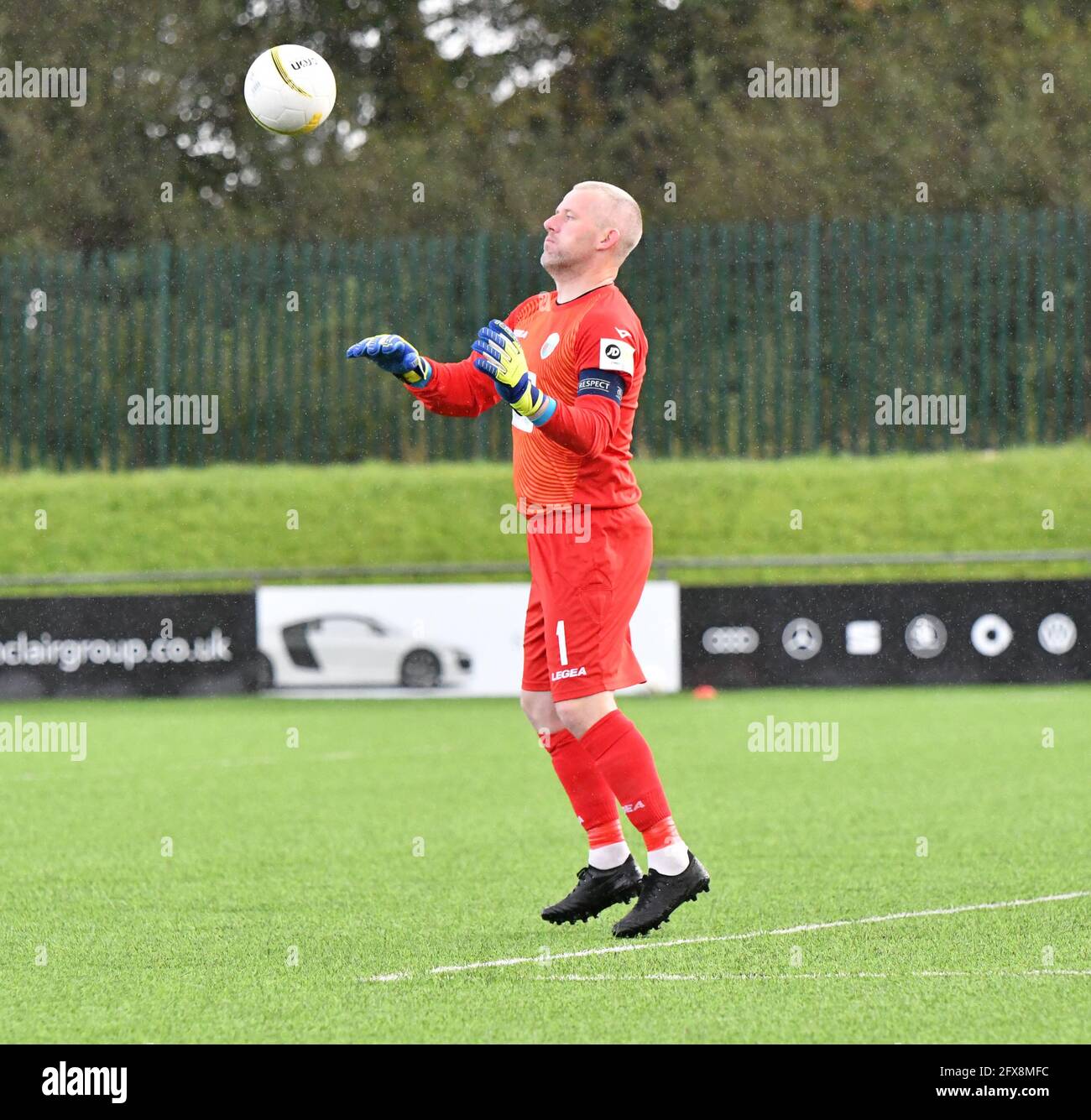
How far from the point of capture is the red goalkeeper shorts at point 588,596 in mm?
5453

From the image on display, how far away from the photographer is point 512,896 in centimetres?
623

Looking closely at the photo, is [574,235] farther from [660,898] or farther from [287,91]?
[660,898]

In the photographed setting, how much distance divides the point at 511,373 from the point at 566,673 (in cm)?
101

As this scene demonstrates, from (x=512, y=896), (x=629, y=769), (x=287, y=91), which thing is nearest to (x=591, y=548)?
(x=629, y=769)

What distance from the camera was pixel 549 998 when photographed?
4.49 meters

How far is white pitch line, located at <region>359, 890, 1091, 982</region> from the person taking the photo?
4.92m

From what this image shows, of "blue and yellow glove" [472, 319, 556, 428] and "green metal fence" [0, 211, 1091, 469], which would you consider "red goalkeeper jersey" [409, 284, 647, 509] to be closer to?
"blue and yellow glove" [472, 319, 556, 428]

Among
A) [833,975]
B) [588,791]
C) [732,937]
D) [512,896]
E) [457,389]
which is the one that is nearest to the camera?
[833,975]

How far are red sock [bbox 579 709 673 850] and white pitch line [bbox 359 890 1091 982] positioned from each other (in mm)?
324

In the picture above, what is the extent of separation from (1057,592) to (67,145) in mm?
18960

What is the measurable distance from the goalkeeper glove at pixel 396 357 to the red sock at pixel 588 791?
48.4 inches

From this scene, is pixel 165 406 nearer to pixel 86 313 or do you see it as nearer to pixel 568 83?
pixel 86 313

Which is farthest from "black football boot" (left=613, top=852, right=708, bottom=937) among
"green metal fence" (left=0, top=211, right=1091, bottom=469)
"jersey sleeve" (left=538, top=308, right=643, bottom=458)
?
"green metal fence" (left=0, top=211, right=1091, bottom=469)
